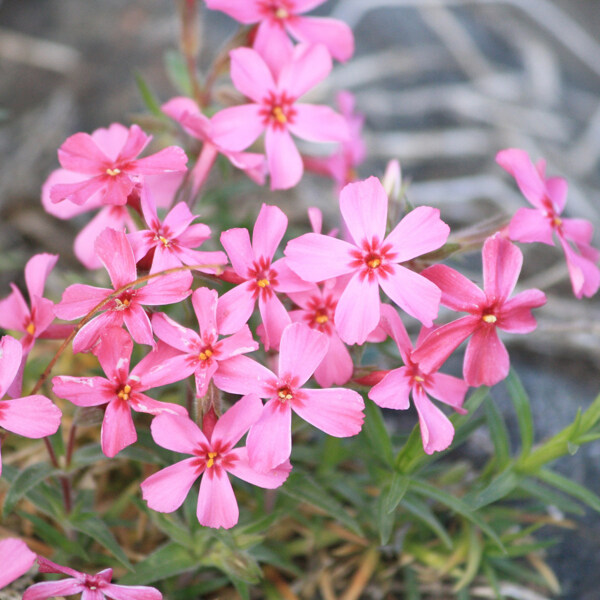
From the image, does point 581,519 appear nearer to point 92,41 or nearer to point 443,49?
point 443,49

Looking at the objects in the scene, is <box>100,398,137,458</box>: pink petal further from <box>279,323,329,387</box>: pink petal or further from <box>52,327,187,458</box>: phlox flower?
<box>279,323,329,387</box>: pink petal

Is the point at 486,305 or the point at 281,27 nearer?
the point at 486,305

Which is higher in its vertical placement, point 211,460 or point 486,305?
point 486,305

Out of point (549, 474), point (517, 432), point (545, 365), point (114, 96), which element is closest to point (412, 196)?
point (545, 365)

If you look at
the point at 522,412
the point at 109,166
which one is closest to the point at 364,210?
the point at 109,166

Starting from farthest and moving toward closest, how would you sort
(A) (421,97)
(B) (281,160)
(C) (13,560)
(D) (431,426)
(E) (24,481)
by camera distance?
(A) (421,97) < (B) (281,160) < (E) (24,481) < (D) (431,426) < (C) (13,560)

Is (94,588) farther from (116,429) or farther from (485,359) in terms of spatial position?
(485,359)
